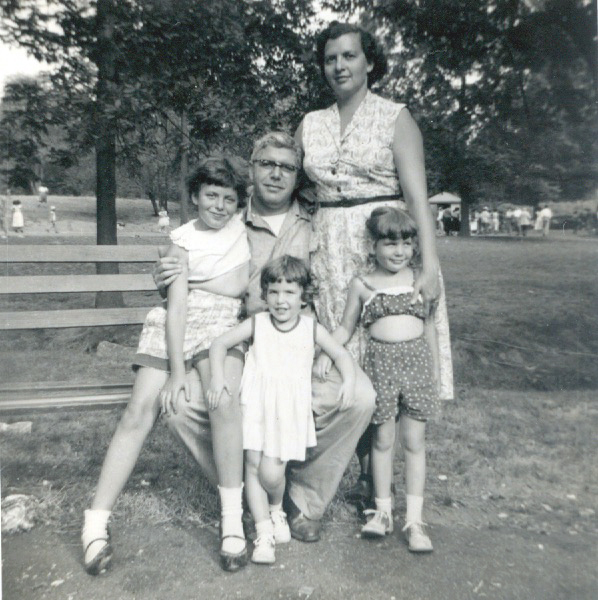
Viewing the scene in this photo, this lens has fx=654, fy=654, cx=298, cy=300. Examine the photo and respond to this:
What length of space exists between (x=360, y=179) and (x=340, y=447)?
1.12 meters

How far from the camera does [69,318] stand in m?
4.08

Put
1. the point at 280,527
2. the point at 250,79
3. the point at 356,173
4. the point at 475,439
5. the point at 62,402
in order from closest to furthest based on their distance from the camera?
the point at 280,527
the point at 356,173
the point at 62,402
the point at 475,439
the point at 250,79

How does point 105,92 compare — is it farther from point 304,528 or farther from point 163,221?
point 304,528

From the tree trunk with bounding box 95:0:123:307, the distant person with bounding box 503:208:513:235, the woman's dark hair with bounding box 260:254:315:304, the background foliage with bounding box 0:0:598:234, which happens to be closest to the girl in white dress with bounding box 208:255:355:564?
the woman's dark hair with bounding box 260:254:315:304

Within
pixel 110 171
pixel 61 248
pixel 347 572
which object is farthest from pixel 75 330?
pixel 347 572

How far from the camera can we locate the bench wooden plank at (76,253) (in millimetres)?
3875

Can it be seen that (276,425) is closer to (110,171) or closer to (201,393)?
(201,393)

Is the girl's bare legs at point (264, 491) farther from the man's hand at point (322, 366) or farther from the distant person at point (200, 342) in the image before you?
the man's hand at point (322, 366)

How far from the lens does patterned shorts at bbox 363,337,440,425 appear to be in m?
2.65

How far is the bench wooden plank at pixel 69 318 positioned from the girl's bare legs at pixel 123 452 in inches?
60.6

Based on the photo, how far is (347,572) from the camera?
2.38m

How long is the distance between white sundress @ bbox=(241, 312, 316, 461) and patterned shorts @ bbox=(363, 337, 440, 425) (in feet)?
0.97

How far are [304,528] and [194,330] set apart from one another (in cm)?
92

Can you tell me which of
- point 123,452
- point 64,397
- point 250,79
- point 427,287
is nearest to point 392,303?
point 427,287
